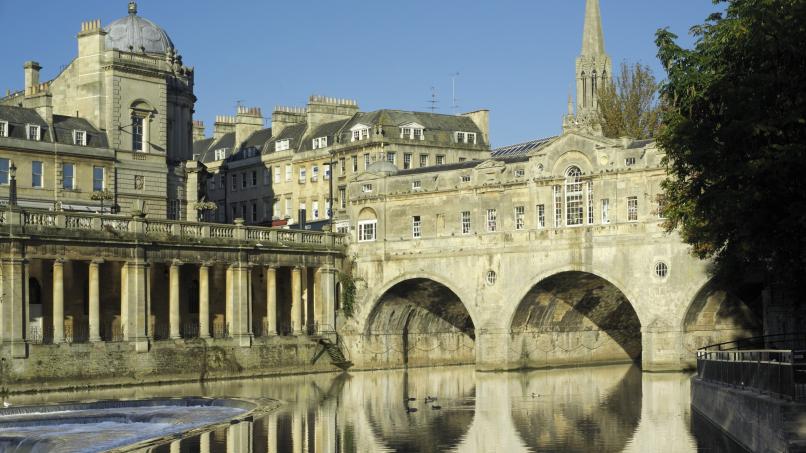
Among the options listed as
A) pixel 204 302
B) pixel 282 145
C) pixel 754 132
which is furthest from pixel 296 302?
pixel 754 132

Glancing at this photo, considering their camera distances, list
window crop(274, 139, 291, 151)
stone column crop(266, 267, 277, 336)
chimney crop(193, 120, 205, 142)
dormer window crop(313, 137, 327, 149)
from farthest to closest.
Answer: chimney crop(193, 120, 205, 142) → window crop(274, 139, 291, 151) → dormer window crop(313, 137, 327, 149) → stone column crop(266, 267, 277, 336)

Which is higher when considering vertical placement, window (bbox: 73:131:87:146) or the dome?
window (bbox: 73:131:87:146)

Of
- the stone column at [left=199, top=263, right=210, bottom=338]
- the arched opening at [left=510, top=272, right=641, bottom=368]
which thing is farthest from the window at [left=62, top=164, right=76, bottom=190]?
the arched opening at [left=510, top=272, right=641, bottom=368]

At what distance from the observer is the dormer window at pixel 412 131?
110812mm

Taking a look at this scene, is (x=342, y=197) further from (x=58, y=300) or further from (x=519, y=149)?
(x=58, y=300)

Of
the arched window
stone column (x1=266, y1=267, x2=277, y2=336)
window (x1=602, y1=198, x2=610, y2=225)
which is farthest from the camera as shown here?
stone column (x1=266, y1=267, x2=277, y2=336)

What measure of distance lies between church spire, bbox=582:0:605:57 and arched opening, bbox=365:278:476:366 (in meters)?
25.8

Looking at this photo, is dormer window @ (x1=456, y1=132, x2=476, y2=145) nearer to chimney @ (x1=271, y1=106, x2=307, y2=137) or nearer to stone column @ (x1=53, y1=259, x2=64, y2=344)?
chimney @ (x1=271, y1=106, x2=307, y2=137)

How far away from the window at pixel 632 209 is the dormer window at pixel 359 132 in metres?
42.4

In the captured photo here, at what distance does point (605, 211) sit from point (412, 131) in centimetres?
4093

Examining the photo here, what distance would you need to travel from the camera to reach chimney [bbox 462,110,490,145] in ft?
381

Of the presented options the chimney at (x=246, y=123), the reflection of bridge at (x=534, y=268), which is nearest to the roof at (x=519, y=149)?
the reflection of bridge at (x=534, y=268)

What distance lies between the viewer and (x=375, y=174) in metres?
83.1

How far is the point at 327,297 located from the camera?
3223 inches
